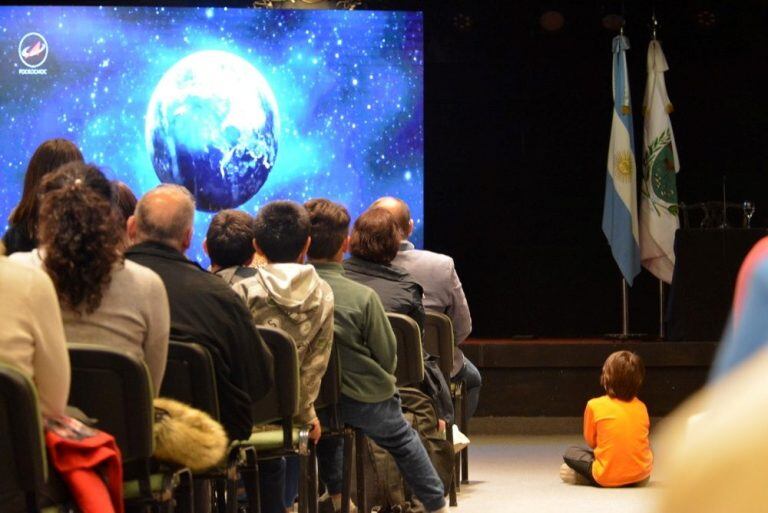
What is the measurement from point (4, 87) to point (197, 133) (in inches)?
47.2

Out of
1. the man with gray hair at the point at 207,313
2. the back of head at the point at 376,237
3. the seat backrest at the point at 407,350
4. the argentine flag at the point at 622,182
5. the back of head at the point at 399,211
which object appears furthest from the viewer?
the argentine flag at the point at 622,182

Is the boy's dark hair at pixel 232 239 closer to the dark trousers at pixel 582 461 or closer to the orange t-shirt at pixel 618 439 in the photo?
the orange t-shirt at pixel 618 439

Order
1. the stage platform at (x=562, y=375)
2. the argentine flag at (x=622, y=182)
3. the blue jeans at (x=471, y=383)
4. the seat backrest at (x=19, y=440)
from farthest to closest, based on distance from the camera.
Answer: the argentine flag at (x=622, y=182) < the stage platform at (x=562, y=375) < the blue jeans at (x=471, y=383) < the seat backrest at (x=19, y=440)

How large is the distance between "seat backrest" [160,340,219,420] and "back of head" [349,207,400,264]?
185 cm

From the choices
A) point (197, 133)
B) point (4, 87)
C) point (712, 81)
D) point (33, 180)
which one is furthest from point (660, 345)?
point (33, 180)

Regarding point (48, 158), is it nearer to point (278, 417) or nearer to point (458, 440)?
point (278, 417)

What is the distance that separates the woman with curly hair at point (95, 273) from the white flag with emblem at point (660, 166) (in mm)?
6262

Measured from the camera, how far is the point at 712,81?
9.35 m

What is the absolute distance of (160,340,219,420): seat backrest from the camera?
2939 millimetres

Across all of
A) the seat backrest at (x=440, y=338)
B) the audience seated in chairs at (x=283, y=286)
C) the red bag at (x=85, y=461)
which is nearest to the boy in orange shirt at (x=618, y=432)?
the seat backrest at (x=440, y=338)

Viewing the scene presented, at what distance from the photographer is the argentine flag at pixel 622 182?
28.0 feet

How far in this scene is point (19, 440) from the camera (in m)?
2.14

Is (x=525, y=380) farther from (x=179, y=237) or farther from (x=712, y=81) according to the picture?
(x=179, y=237)

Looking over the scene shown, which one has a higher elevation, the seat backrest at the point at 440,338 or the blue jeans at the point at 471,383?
the seat backrest at the point at 440,338
